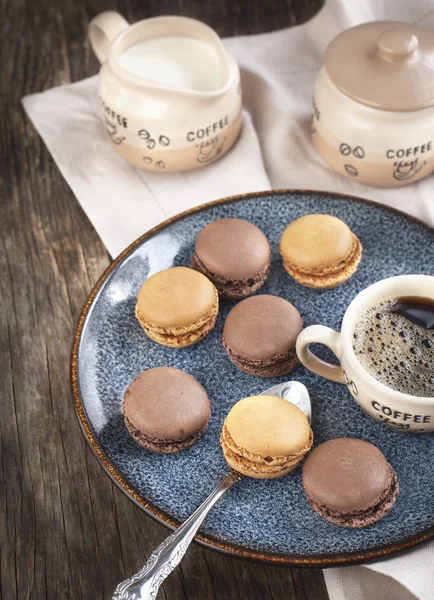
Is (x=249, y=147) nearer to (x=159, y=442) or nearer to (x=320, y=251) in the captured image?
(x=320, y=251)

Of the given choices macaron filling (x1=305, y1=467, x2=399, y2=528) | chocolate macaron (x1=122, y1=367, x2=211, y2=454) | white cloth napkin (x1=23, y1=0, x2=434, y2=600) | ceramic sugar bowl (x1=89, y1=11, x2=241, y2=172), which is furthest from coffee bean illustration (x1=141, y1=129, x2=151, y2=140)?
macaron filling (x1=305, y1=467, x2=399, y2=528)

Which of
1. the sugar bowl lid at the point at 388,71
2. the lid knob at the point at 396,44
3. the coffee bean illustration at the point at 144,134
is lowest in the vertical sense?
the coffee bean illustration at the point at 144,134

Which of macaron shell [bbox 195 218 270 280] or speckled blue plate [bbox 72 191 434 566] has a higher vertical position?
macaron shell [bbox 195 218 270 280]

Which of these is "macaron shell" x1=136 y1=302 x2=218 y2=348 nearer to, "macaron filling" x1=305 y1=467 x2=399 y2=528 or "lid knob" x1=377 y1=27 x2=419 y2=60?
"macaron filling" x1=305 y1=467 x2=399 y2=528

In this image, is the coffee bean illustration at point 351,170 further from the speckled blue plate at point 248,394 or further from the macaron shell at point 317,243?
the macaron shell at point 317,243

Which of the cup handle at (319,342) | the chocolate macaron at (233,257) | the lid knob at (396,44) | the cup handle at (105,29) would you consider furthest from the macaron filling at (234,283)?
the cup handle at (105,29)

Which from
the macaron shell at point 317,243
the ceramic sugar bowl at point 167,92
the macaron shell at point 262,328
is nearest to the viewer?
the macaron shell at point 262,328
